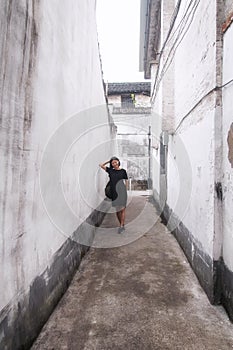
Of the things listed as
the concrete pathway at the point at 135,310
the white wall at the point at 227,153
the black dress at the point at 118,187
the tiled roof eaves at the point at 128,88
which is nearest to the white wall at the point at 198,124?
the white wall at the point at 227,153

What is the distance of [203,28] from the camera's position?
304cm

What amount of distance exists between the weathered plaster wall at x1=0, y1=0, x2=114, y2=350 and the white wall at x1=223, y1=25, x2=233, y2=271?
155 cm

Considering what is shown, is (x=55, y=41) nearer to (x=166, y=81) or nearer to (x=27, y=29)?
(x=27, y=29)

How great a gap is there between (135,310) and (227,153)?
1663mm

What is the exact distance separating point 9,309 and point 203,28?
3.31 meters

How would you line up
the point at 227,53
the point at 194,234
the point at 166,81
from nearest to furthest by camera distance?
the point at 227,53
the point at 194,234
the point at 166,81

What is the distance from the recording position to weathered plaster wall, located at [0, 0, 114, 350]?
156 cm

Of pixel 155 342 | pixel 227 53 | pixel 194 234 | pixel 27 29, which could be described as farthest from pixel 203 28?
pixel 155 342

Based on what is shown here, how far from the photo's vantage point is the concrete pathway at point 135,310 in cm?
200

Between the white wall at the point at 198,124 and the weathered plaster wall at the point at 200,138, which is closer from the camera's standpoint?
the weathered plaster wall at the point at 200,138

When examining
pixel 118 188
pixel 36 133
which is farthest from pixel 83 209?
pixel 36 133

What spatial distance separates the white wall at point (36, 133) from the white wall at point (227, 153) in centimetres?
155

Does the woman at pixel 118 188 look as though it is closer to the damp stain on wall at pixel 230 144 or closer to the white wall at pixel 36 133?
the white wall at pixel 36 133

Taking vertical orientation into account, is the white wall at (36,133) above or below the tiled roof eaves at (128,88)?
below
